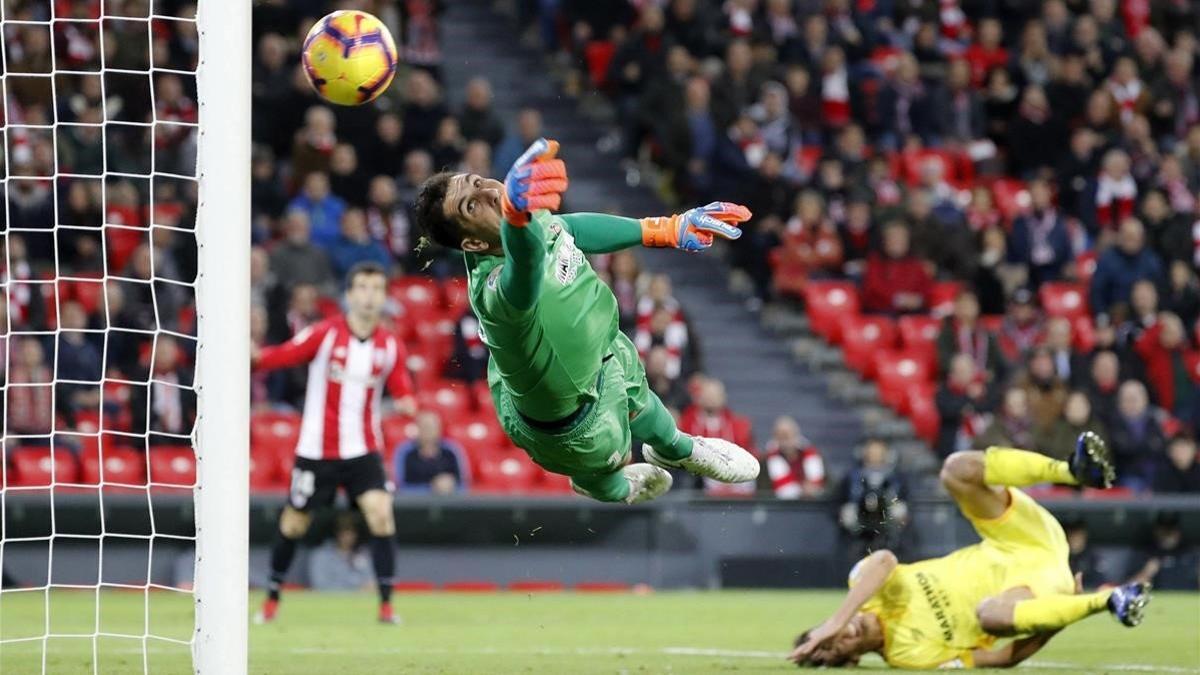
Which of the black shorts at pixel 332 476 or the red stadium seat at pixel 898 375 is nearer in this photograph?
the black shorts at pixel 332 476

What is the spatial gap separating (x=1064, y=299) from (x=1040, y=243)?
0.67 metres

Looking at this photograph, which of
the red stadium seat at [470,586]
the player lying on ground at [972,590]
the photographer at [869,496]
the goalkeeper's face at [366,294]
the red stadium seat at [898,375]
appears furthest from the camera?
the red stadium seat at [898,375]

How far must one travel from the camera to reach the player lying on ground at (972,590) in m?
8.55

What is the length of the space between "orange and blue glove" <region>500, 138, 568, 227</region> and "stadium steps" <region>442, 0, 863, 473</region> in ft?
→ 35.7

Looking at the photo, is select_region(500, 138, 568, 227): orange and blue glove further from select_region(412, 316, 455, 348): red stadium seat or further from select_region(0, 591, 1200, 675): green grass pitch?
select_region(412, 316, 455, 348): red stadium seat

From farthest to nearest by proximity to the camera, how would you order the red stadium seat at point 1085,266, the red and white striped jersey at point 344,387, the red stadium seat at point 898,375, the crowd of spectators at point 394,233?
the red stadium seat at point 1085,266, the red stadium seat at point 898,375, the crowd of spectators at point 394,233, the red and white striped jersey at point 344,387

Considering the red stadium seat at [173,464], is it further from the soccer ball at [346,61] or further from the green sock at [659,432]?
the soccer ball at [346,61]

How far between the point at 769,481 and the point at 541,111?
5.94 meters

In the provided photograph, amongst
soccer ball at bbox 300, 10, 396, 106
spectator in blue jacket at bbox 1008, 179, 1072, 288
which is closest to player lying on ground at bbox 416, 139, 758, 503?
soccer ball at bbox 300, 10, 396, 106

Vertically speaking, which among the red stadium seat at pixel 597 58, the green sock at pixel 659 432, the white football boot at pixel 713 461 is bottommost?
the white football boot at pixel 713 461

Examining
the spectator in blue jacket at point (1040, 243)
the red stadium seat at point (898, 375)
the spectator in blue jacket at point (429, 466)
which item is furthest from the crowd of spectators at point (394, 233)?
the spectator in blue jacket at point (1040, 243)

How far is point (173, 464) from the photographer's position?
15516 mm

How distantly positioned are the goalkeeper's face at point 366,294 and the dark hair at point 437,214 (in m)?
5.14

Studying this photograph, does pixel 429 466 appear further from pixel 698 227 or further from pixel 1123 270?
pixel 698 227
